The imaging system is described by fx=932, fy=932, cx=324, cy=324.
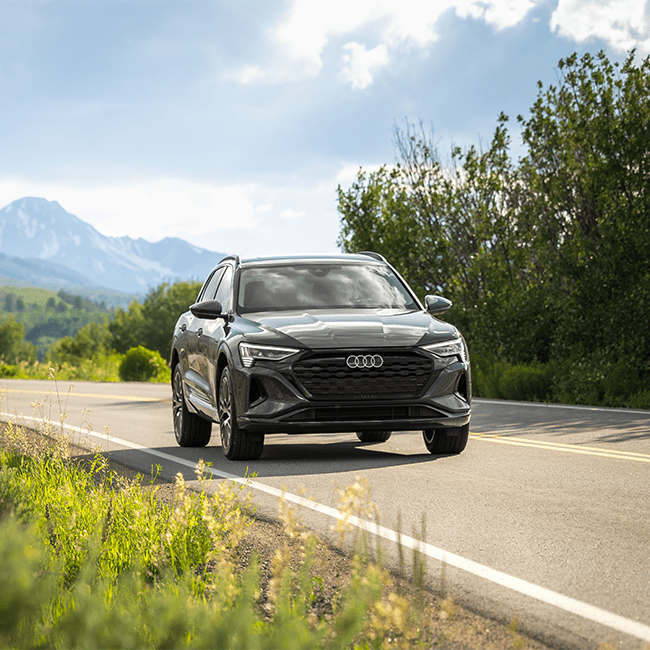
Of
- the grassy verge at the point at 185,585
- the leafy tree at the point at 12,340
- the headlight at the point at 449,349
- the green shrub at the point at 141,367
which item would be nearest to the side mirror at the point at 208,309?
the headlight at the point at 449,349

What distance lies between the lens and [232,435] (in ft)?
28.0

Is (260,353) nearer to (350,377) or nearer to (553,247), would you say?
(350,377)

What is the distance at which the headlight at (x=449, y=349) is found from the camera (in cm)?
834

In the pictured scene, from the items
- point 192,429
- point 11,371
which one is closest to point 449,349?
point 192,429

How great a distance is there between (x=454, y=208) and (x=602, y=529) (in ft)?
69.6

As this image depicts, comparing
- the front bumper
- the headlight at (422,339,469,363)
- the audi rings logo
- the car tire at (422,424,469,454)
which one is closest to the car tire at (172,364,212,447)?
the front bumper

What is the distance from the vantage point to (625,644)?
11.6 feet

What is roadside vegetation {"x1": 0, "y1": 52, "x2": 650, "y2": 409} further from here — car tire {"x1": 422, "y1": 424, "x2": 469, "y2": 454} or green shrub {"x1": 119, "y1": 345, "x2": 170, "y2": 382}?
green shrub {"x1": 119, "y1": 345, "x2": 170, "y2": 382}

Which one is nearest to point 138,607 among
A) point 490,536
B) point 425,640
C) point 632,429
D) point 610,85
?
point 425,640

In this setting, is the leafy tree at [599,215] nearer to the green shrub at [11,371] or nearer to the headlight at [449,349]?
the headlight at [449,349]

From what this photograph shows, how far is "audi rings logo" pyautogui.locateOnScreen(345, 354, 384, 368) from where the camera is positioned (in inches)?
319

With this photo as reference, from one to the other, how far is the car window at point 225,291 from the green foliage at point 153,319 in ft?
309

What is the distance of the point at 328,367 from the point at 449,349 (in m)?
1.17

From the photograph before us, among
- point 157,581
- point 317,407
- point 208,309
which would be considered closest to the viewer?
point 157,581
